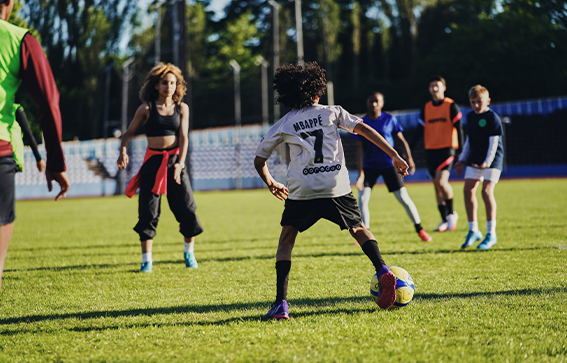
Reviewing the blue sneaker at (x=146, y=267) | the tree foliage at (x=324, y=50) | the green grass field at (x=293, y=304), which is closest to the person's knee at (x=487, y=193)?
the green grass field at (x=293, y=304)

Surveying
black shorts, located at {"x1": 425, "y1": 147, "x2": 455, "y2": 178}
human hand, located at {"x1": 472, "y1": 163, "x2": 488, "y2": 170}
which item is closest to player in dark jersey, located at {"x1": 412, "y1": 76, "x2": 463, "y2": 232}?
black shorts, located at {"x1": 425, "y1": 147, "x2": 455, "y2": 178}

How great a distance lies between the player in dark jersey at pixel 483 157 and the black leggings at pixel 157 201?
10.6 ft

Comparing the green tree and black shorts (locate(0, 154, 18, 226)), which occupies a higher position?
the green tree

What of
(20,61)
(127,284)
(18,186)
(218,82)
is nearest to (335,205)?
(20,61)

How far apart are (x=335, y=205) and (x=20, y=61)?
2.04 metres

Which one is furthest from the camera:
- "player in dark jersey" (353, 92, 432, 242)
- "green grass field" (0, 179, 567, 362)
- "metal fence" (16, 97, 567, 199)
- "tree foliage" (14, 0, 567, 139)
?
"metal fence" (16, 97, 567, 199)

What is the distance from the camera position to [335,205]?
11.8ft

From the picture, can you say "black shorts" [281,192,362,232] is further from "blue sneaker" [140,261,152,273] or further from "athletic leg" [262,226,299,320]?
"blue sneaker" [140,261,152,273]

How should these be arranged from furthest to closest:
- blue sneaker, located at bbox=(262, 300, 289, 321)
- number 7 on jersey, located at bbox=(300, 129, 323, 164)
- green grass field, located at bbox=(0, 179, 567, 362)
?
number 7 on jersey, located at bbox=(300, 129, 323, 164) < blue sneaker, located at bbox=(262, 300, 289, 321) < green grass field, located at bbox=(0, 179, 567, 362)

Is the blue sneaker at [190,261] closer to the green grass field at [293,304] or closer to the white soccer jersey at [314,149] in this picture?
the green grass field at [293,304]

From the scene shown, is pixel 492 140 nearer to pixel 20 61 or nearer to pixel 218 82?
pixel 20 61

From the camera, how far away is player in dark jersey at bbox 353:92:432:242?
714 cm

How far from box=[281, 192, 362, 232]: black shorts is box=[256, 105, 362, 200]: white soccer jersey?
4cm

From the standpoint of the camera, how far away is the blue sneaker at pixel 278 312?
11.4ft
